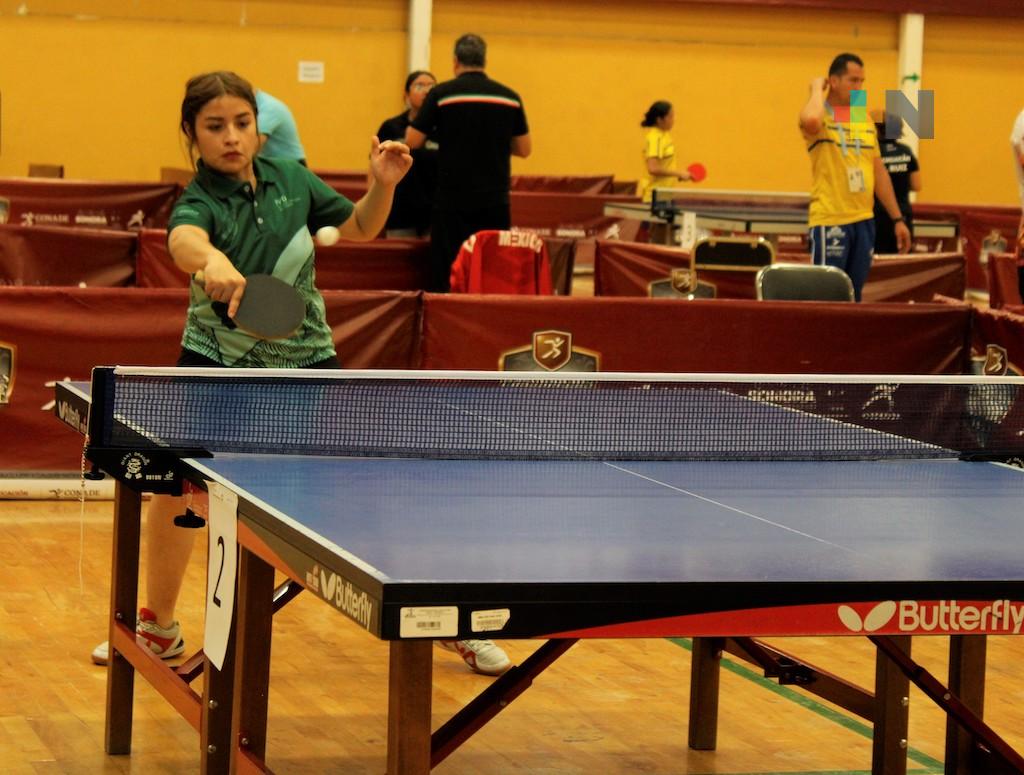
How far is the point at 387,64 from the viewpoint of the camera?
59.1 feet

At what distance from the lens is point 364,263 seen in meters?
8.89

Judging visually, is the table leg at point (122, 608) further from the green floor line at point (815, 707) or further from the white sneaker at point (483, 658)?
the green floor line at point (815, 707)

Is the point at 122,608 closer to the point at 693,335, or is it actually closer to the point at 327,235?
the point at 327,235

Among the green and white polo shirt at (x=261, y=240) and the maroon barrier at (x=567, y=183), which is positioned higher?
the maroon barrier at (x=567, y=183)

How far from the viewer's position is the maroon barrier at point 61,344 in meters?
6.13

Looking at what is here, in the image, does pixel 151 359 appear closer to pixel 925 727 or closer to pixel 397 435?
pixel 397 435

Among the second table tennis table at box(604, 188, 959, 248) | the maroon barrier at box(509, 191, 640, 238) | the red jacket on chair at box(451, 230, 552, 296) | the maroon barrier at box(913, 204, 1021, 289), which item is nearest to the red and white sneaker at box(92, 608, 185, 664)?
the red jacket on chair at box(451, 230, 552, 296)

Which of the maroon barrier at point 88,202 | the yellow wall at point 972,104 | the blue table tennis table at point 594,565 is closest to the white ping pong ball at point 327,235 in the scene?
the blue table tennis table at point 594,565

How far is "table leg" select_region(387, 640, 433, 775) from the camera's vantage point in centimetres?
213

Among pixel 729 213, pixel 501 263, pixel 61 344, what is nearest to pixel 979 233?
pixel 729 213

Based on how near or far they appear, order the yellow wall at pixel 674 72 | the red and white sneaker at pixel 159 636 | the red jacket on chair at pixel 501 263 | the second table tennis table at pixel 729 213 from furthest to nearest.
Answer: the yellow wall at pixel 674 72
the second table tennis table at pixel 729 213
the red jacket on chair at pixel 501 263
the red and white sneaker at pixel 159 636

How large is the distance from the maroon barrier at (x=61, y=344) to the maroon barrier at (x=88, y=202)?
5.25m

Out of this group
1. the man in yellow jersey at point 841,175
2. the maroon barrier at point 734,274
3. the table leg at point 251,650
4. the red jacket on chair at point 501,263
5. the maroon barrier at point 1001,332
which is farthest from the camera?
the maroon barrier at point 734,274

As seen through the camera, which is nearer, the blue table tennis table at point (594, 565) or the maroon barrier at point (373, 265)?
the blue table tennis table at point (594, 565)
